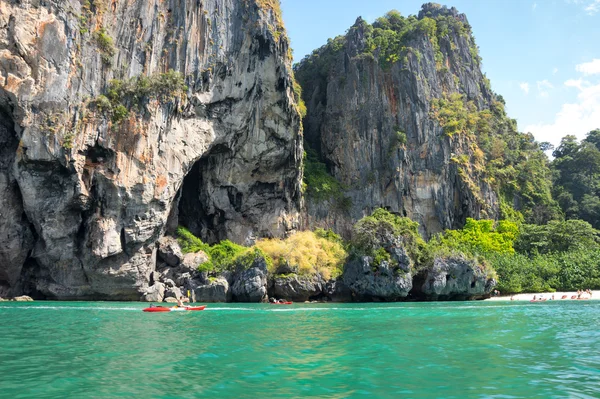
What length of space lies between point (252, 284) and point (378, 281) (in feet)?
30.9

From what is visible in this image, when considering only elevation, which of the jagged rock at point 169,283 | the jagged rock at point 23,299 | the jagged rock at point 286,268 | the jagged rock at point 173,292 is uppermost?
the jagged rock at point 286,268

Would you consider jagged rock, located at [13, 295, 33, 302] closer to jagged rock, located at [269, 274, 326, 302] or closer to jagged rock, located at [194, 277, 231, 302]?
jagged rock, located at [194, 277, 231, 302]

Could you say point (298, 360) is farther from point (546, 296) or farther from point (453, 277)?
point (546, 296)

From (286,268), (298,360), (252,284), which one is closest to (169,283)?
(252,284)

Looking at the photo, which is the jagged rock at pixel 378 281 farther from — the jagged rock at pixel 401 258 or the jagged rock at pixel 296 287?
the jagged rock at pixel 296 287

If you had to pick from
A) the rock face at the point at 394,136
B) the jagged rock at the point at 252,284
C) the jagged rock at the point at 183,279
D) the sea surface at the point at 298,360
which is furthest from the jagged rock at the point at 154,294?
the rock face at the point at 394,136

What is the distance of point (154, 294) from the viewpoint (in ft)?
115

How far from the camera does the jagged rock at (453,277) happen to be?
36469 millimetres

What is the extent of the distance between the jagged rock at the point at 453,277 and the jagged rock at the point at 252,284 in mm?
12746

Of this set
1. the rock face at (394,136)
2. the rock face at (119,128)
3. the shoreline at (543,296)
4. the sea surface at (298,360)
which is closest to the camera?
the sea surface at (298,360)

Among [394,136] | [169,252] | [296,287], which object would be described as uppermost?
[394,136]

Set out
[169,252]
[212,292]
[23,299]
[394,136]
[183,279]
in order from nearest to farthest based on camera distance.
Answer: [23,299]
[212,292]
[183,279]
[169,252]
[394,136]

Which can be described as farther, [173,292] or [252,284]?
[173,292]

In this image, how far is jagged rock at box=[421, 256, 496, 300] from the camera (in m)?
36.5
